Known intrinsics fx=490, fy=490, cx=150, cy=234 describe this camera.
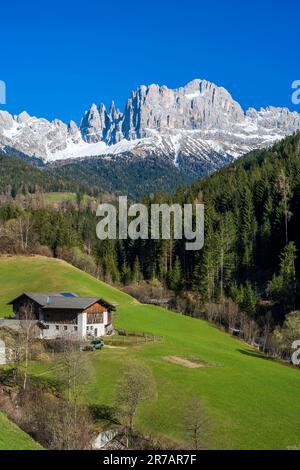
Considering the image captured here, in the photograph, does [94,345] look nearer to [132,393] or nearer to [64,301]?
[64,301]

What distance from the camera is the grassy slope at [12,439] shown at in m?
24.5

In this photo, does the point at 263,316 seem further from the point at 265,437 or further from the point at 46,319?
the point at 265,437

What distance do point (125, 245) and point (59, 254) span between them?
22.4 metres

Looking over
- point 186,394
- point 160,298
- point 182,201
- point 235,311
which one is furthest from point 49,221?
point 186,394

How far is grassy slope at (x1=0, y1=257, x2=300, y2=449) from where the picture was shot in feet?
130

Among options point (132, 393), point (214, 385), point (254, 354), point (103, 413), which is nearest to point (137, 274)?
point (254, 354)

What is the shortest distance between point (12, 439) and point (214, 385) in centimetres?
2950

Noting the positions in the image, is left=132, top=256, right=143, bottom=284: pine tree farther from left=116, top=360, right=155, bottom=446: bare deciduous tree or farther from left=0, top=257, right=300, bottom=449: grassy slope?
left=116, top=360, right=155, bottom=446: bare deciduous tree

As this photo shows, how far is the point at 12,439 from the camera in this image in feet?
84.2

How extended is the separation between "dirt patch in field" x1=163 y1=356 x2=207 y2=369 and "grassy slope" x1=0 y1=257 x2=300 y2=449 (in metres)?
1.16

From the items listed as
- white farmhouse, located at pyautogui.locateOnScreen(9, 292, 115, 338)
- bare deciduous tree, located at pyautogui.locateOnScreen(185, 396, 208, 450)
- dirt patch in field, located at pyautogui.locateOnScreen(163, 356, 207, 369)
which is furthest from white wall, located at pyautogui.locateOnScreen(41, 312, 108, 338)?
bare deciduous tree, located at pyautogui.locateOnScreen(185, 396, 208, 450)

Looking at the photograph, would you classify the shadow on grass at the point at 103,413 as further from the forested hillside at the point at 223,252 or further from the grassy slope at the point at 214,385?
the forested hillside at the point at 223,252

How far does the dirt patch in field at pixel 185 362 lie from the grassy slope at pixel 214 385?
1161mm
